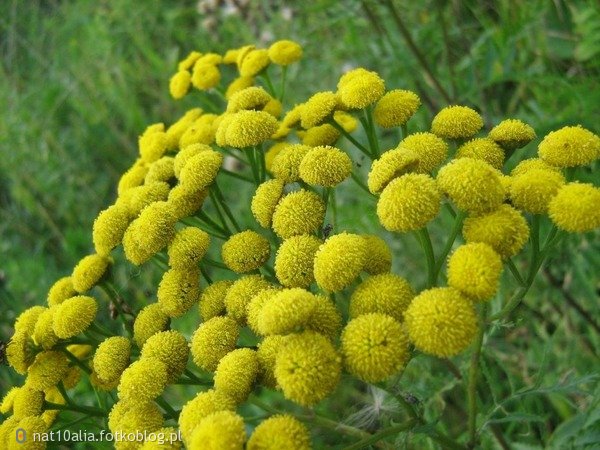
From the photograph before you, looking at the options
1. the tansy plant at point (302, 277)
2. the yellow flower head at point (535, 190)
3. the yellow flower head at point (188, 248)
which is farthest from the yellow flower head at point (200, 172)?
the yellow flower head at point (535, 190)

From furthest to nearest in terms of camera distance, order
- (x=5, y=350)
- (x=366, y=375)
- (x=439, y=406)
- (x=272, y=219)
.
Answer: (x=439, y=406) < (x=5, y=350) < (x=272, y=219) < (x=366, y=375)

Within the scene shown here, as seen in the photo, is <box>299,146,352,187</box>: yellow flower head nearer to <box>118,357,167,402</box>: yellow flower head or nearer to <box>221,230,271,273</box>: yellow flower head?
<box>221,230,271,273</box>: yellow flower head

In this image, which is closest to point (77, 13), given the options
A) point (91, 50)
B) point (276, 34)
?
point (91, 50)

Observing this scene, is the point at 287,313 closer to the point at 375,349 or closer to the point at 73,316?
the point at 375,349

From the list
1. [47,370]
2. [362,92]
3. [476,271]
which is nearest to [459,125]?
[362,92]

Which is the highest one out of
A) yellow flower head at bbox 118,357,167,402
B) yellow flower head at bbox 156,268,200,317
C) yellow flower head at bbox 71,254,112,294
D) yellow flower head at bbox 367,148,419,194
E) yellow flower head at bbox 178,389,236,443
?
yellow flower head at bbox 367,148,419,194

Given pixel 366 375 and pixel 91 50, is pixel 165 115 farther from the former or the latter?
pixel 366 375

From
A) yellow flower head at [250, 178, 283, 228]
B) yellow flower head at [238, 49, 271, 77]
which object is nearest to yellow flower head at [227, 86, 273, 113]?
yellow flower head at [238, 49, 271, 77]
